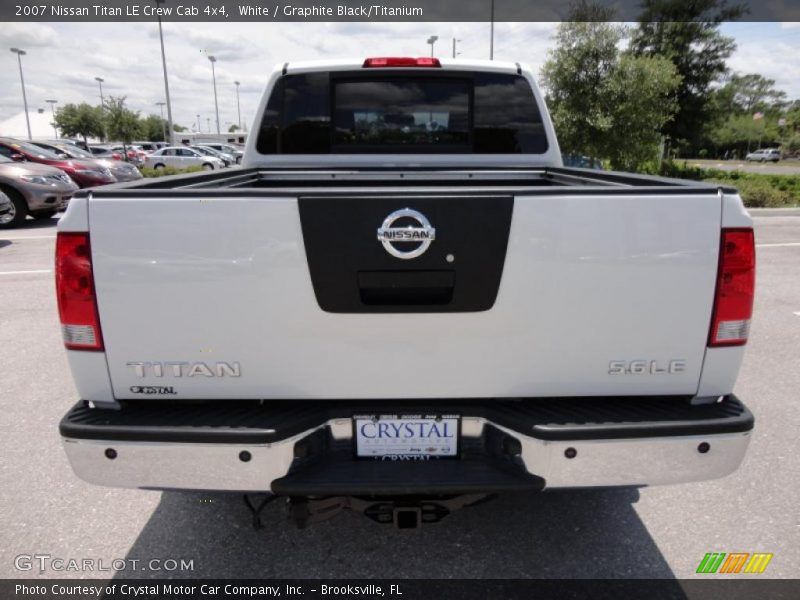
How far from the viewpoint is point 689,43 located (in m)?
24.5

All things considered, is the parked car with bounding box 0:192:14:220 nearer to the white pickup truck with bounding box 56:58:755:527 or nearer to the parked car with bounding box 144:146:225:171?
the white pickup truck with bounding box 56:58:755:527

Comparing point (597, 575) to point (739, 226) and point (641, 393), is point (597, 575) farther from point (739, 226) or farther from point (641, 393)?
point (739, 226)

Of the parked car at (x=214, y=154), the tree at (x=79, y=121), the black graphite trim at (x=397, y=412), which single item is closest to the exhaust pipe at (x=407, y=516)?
the black graphite trim at (x=397, y=412)

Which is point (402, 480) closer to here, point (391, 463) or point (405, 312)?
point (391, 463)

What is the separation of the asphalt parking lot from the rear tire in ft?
35.9

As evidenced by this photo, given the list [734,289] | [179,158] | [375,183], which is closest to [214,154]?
[179,158]

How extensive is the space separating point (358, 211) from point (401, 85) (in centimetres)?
215

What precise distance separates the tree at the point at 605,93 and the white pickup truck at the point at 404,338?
1893 centimetres

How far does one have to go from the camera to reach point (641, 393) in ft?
7.02

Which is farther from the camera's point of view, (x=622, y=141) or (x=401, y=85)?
(x=622, y=141)

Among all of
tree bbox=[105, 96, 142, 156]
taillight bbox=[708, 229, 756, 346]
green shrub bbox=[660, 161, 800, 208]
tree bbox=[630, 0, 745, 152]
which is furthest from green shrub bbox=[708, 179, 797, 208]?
tree bbox=[105, 96, 142, 156]

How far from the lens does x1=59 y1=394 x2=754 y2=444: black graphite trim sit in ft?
6.58

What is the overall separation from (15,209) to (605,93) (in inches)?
684

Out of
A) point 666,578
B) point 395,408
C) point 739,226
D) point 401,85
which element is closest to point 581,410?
point 395,408
